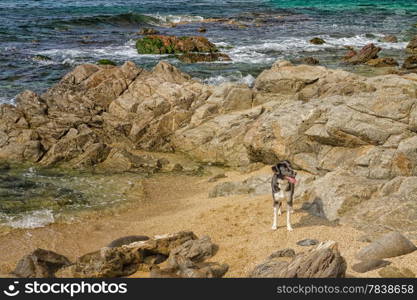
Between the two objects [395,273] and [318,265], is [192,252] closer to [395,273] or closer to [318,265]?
[318,265]

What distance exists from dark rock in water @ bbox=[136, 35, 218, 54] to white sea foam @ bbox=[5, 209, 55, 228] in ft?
109

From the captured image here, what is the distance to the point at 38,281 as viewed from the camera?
1134 cm

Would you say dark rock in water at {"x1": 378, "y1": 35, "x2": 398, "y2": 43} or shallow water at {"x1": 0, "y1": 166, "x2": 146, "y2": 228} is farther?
dark rock in water at {"x1": 378, "y1": 35, "x2": 398, "y2": 43}

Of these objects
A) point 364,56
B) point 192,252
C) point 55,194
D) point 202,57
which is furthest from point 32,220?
point 364,56

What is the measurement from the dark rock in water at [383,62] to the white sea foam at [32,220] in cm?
3312

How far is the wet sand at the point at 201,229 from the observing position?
14.4 m

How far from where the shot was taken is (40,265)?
14930 millimetres

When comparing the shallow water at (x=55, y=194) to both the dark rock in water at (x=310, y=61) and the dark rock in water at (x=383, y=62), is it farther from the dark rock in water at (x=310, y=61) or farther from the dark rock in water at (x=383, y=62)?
the dark rock in water at (x=383, y=62)

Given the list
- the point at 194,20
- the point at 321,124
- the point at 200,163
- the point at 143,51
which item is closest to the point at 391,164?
the point at 321,124

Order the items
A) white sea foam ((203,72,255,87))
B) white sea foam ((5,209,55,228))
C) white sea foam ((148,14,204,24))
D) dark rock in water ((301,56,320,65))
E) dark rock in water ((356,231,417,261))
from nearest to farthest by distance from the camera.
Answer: dark rock in water ((356,231,417,261)) → white sea foam ((5,209,55,228)) → white sea foam ((203,72,255,87)) → dark rock in water ((301,56,320,65)) → white sea foam ((148,14,204,24))

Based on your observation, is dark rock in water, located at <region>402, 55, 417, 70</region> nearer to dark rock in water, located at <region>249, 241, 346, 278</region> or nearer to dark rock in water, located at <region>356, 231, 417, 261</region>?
dark rock in water, located at <region>356, 231, 417, 261</region>

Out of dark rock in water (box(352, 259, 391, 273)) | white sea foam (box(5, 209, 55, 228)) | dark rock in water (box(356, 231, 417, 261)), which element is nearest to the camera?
dark rock in water (box(352, 259, 391, 273))

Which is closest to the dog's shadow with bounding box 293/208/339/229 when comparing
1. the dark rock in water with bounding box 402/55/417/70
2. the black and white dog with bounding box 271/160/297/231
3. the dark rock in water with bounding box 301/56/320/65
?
the black and white dog with bounding box 271/160/297/231

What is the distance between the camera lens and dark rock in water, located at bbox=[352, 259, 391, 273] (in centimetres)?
1209
